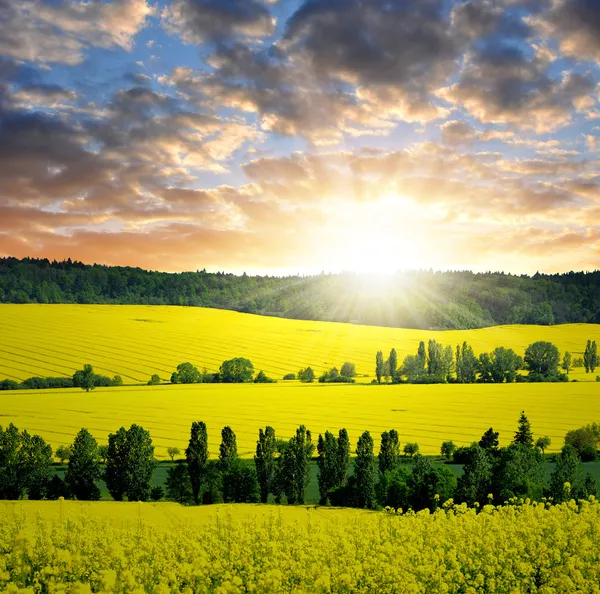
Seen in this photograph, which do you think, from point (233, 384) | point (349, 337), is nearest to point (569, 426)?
point (233, 384)

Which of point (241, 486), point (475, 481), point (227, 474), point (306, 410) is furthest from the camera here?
point (306, 410)

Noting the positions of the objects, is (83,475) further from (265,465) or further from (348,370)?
(348,370)

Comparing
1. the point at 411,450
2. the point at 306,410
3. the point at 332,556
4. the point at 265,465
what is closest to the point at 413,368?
the point at 306,410

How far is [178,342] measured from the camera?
16262 cm

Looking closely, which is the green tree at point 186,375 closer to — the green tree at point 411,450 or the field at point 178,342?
the field at point 178,342

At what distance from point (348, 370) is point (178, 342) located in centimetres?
5133

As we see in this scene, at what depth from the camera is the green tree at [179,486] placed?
197 ft

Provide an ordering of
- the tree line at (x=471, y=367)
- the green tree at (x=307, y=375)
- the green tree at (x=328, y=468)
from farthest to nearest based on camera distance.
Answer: the tree line at (x=471, y=367) < the green tree at (x=307, y=375) < the green tree at (x=328, y=468)

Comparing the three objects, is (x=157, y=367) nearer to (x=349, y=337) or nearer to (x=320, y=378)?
(x=320, y=378)

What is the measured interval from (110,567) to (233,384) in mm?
106900

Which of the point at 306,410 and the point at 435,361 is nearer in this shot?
the point at 306,410

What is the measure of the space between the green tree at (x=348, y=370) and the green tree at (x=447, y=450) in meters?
63.1

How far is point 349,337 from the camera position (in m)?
183

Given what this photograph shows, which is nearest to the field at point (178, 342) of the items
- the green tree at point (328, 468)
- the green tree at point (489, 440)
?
the green tree at point (489, 440)
